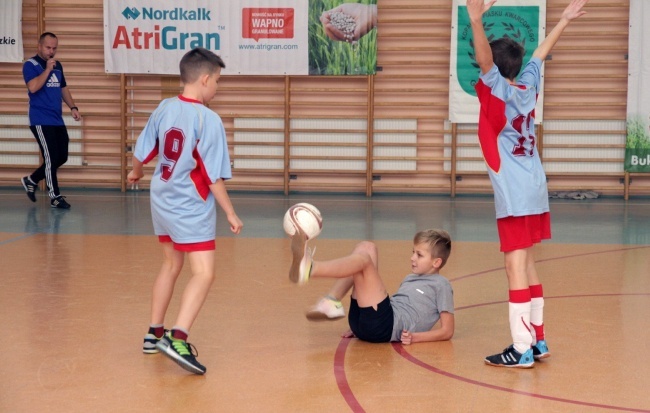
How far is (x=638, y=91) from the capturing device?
1150 cm

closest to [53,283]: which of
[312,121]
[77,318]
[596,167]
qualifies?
[77,318]

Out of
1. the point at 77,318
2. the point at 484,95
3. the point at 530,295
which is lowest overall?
the point at 77,318

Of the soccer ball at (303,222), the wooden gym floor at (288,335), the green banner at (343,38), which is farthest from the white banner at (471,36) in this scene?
the soccer ball at (303,222)

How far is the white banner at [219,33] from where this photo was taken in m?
11.9

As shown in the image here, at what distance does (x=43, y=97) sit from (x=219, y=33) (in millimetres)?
3029

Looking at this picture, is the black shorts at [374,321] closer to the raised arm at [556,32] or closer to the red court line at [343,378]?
the red court line at [343,378]

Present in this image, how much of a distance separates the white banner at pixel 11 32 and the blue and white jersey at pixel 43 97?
2.64 meters

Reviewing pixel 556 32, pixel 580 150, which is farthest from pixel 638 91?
pixel 556 32

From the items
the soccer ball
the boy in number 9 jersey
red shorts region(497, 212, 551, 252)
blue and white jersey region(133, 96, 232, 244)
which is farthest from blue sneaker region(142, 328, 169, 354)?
red shorts region(497, 212, 551, 252)

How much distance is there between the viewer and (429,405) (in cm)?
334

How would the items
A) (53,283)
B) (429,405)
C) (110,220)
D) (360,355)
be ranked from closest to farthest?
(429,405)
(360,355)
(53,283)
(110,220)

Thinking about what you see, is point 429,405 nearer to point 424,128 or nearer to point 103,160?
point 424,128

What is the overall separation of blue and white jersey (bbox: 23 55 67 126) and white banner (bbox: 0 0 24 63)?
8.67 ft

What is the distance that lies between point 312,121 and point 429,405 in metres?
9.09
